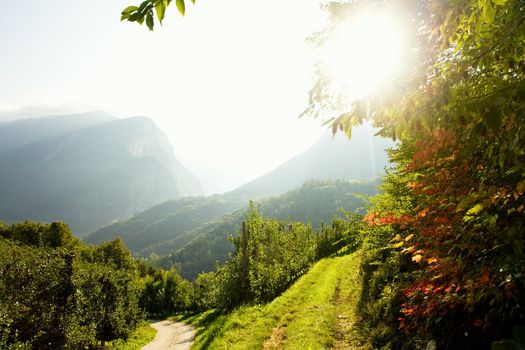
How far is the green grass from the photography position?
17.3 meters

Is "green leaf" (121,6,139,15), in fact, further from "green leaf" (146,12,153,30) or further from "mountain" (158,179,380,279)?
"mountain" (158,179,380,279)

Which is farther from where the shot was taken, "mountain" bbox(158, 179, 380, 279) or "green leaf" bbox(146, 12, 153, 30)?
"mountain" bbox(158, 179, 380, 279)

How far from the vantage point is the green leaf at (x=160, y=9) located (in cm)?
190

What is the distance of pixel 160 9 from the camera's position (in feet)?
6.27

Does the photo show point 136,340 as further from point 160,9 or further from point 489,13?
point 489,13

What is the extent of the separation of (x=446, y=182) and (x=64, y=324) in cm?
1549

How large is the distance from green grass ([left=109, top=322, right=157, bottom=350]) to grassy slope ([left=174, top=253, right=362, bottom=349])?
771cm

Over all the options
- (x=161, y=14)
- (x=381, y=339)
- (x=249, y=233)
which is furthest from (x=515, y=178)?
(x=249, y=233)

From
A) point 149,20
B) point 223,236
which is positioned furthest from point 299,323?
point 223,236

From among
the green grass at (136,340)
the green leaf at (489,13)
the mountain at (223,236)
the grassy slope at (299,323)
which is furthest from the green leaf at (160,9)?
the mountain at (223,236)

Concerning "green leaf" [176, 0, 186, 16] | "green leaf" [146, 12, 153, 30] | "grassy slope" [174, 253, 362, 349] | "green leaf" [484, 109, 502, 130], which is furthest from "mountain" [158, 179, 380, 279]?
"green leaf" [484, 109, 502, 130]

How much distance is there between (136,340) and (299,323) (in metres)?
14.0

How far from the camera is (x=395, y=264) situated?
29.0 feet

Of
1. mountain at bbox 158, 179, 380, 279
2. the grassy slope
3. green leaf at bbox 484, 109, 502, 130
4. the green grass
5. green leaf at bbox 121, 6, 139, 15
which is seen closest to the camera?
green leaf at bbox 484, 109, 502, 130
